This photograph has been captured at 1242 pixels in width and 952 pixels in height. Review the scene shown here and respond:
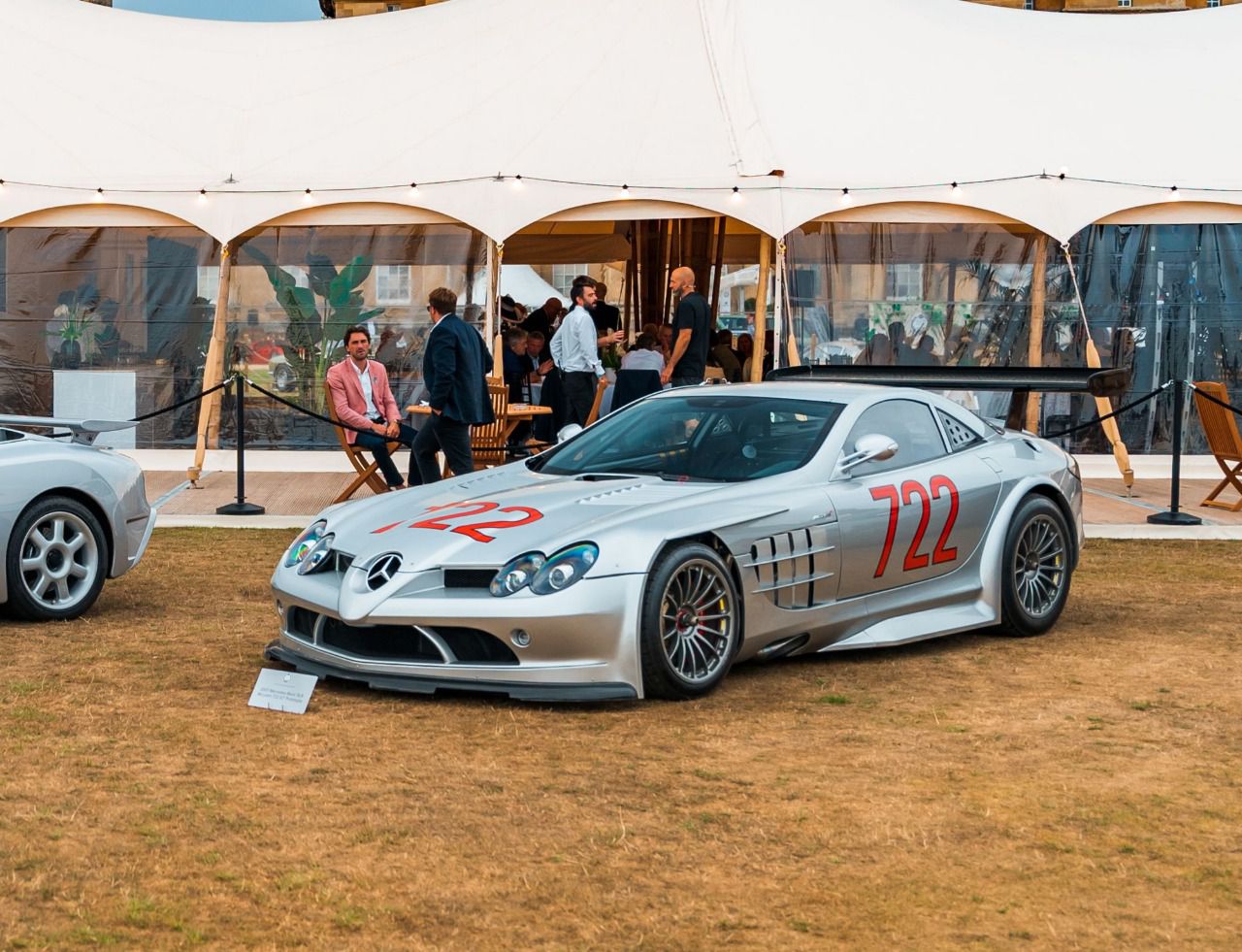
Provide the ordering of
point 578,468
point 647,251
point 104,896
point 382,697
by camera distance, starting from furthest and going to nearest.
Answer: point 647,251, point 578,468, point 382,697, point 104,896

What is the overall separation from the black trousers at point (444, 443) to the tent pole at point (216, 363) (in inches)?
187

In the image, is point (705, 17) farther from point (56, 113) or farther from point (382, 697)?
point (382, 697)

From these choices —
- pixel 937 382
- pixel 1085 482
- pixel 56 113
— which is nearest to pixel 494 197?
pixel 56 113

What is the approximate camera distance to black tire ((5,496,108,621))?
8242 millimetres

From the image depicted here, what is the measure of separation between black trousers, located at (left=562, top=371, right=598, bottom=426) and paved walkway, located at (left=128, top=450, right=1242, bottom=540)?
2.07 metres

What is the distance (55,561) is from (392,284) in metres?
8.67

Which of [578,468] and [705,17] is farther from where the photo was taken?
[705,17]

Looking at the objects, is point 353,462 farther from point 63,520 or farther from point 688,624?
point 688,624

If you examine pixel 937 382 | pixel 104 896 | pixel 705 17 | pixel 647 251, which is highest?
pixel 705 17

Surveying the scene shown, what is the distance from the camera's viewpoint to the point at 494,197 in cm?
1598

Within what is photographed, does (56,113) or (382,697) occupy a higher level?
(56,113)

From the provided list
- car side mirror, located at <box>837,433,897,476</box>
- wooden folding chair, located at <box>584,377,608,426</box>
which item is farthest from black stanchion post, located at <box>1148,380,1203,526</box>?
car side mirror, located at <box>837,433,897,476</box>

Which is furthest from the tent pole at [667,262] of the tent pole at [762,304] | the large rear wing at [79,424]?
the large rear wing at [79,424]

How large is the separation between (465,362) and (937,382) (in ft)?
12.3
